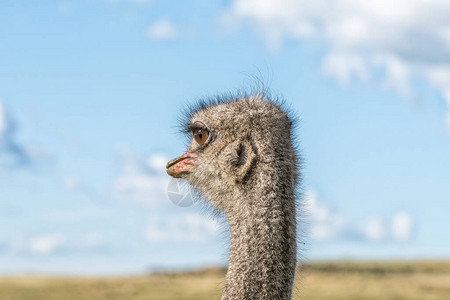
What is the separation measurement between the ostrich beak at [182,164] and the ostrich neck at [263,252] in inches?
30.3

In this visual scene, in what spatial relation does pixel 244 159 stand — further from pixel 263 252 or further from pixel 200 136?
pixel 263 252

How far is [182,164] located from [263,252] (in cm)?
111

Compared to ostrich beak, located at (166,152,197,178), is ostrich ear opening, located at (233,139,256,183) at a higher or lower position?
lower

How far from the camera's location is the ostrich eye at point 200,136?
5.71 m

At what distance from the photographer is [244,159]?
5.35m

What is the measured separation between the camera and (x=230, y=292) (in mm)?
5043

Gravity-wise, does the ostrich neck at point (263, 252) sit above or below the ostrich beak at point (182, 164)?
below

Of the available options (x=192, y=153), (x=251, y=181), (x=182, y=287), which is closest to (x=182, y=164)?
(x=192, y=153)

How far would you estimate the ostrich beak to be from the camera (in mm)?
5816

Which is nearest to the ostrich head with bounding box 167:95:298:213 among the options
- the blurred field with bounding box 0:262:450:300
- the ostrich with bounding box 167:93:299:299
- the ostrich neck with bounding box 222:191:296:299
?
the ostrich with bounding box 167:93:299:299

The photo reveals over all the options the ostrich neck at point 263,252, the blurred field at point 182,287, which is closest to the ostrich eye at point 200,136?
the ostrich neck at point 263,252

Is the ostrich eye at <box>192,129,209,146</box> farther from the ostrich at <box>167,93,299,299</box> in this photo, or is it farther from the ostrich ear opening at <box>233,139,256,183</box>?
the ostrich ear opening at <box>233,139,256,183</box>

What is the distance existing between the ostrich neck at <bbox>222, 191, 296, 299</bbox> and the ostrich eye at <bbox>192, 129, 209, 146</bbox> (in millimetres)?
739

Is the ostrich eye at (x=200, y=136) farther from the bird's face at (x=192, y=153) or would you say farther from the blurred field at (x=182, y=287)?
the blurred field at (x=182, y=287)
